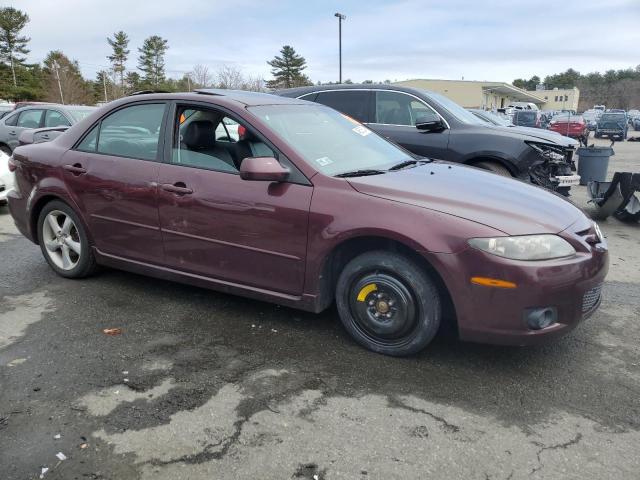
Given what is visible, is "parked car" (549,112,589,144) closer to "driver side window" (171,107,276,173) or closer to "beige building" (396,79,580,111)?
"driver side window" (171,107,276,173)

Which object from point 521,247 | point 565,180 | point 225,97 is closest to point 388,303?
point 521,247

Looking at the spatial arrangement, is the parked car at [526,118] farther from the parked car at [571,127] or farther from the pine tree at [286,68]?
the pine tree at [286,68]

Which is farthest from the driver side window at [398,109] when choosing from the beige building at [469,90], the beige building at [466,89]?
the beige building at [466,89]

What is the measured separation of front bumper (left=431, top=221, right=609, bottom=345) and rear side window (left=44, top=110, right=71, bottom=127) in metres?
10.9

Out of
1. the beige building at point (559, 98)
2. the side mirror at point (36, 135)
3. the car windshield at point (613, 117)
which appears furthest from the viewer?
the beige building at point (559, 98)

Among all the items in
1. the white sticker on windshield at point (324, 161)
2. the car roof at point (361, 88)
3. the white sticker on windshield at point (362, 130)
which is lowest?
the white sticker on windshield at point (324, 161)

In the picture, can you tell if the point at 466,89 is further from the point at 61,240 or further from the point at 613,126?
the point at 61,240

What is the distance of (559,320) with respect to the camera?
3.06 metres

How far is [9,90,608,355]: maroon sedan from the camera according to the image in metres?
3.01

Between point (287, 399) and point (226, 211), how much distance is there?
4.48 ft

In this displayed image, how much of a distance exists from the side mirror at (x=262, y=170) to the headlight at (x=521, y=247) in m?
1.26

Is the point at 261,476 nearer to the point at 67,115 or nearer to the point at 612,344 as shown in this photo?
the point at 612,344

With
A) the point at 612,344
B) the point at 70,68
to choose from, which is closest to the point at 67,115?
the point at 612,344

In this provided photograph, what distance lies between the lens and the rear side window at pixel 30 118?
12.4 metres
